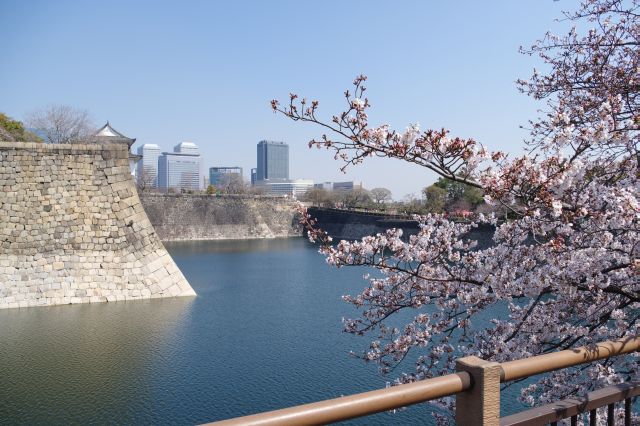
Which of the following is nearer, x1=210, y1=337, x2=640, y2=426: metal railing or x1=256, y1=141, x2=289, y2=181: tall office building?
x1=210, y1=337, x2=640, y2=426: metal railing

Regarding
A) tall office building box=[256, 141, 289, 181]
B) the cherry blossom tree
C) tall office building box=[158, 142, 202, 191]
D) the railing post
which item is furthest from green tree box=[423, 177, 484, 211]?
tall office building box=[256, 141, 289, 181]

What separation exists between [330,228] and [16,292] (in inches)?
1066

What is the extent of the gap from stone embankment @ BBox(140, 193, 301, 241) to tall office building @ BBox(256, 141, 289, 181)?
125 metres

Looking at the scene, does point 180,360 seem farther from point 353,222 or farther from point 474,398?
point 353,222

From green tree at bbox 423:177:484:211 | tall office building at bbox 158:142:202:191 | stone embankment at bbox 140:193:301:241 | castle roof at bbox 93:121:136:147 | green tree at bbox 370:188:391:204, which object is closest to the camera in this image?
castle roof at bbox 93:121:136:147

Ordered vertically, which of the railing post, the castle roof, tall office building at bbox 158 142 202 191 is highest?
tall office building at bbox 158 142 202 191

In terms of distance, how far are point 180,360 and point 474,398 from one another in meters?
7.29

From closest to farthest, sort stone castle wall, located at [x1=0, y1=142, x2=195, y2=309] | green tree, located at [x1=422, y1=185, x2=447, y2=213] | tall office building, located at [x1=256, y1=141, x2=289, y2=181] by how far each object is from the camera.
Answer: stone castle wall, located at [x1=0, y1=142, x2=195, y2=309], green tree, located at [x1=422, y1=185, x2=447, y2=213], tall office building, located at [x1=256, y1=141, x2=289, y2=181]

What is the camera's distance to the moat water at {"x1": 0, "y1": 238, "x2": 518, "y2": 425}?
648cm

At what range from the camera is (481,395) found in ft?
5.61

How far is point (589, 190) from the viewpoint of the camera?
2.87 meters

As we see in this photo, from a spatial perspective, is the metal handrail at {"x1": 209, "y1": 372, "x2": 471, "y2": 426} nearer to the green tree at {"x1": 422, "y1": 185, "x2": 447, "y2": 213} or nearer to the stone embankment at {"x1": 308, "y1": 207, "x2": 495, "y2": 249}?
the stone embankment at {"x1": 308, "y1": 207, "x2": 495, "y2": 249}

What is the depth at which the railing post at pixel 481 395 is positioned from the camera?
170 cm

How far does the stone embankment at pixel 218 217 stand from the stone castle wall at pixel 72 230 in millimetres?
20857
